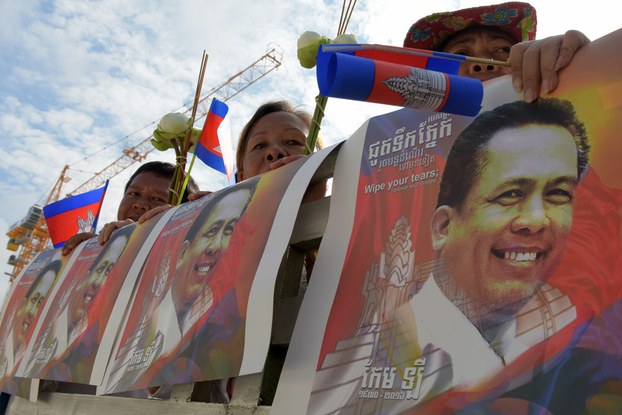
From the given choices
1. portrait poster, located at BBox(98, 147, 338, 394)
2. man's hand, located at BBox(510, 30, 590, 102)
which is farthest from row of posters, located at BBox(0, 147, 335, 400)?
man's hand, located at BBox(510, 30, 590, 102)

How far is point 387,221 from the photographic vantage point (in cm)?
100

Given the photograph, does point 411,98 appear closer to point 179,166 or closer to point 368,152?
point 368,152

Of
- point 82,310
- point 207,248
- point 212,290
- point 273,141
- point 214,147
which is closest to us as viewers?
point 212,290

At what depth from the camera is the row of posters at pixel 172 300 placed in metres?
1.13

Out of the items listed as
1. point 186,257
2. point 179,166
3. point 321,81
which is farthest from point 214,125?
point 321,81

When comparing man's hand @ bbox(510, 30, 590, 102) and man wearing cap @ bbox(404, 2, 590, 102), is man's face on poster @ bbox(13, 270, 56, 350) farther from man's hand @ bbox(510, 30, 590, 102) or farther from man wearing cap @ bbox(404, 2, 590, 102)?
man's hand @ bbox(510, 30, 590, 102)

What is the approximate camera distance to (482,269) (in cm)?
83

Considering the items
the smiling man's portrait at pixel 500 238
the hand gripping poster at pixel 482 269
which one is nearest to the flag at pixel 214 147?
the hand gripping poster at pixel 482 269

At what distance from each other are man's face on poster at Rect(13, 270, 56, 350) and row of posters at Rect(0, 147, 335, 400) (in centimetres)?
2

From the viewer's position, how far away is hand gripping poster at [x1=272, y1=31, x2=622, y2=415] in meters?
0.70

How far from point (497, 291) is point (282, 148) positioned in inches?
48.4

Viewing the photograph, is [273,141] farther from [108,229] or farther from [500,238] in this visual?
[500,238]

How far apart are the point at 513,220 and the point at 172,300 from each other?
2.71 feet

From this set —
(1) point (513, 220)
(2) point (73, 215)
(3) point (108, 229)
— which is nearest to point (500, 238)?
(1) point (513, 220)
